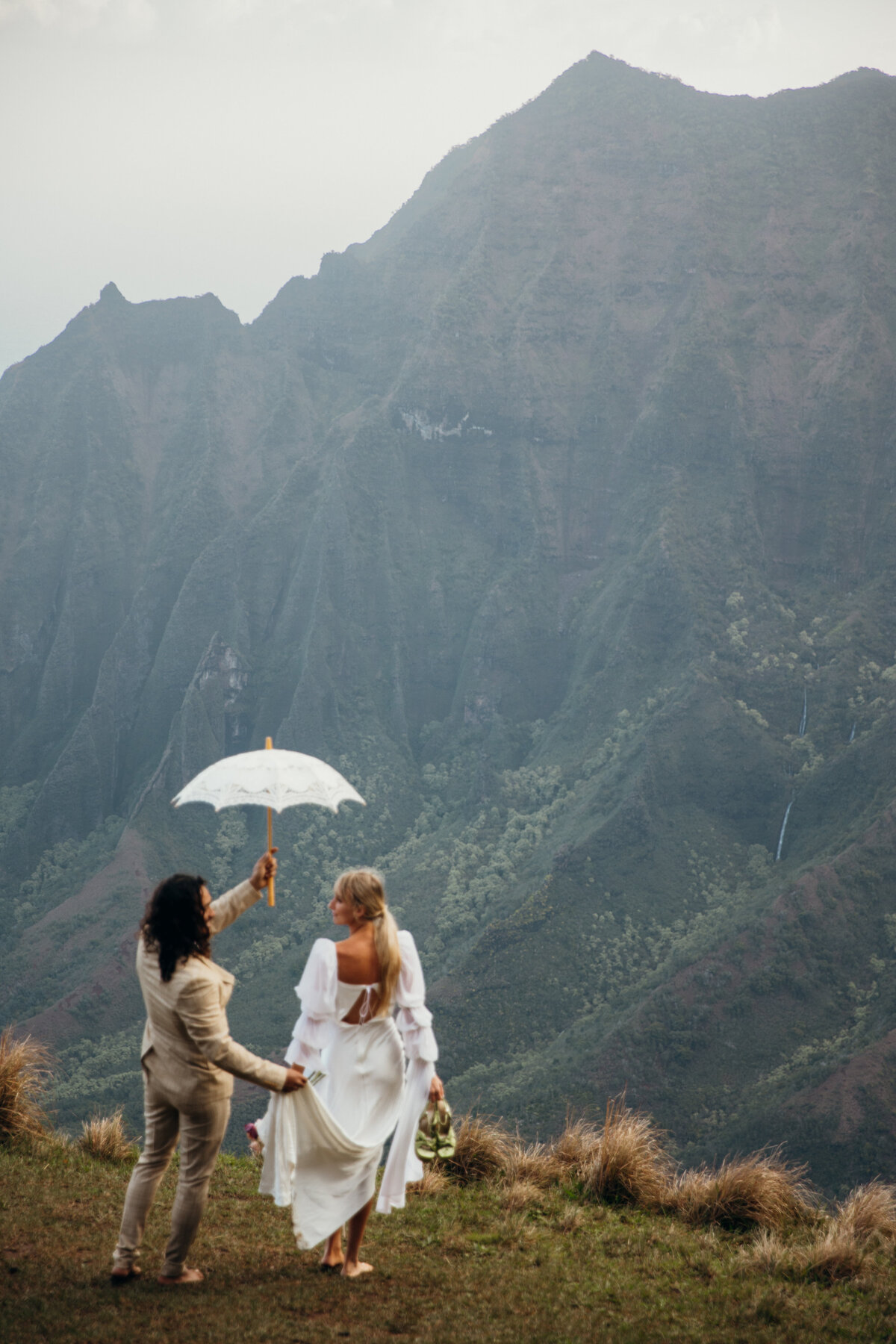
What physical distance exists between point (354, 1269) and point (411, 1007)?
1.46m

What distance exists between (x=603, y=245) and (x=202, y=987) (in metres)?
64.0

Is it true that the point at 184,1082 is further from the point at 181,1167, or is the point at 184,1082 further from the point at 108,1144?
the point at 108,1144

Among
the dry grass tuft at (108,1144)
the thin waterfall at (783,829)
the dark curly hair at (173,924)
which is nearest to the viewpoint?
the dark curly hair at (173,924)

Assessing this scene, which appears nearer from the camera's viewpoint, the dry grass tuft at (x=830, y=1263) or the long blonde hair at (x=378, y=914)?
the long blonde hair at (x=378, y=914)

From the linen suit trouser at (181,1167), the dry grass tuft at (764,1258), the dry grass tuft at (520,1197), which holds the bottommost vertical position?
the dry grass tuft at (520,1197)

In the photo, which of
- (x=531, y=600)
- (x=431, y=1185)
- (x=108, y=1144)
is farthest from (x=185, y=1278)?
(x=531, y=600)

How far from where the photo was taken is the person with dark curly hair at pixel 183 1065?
4.76 metres

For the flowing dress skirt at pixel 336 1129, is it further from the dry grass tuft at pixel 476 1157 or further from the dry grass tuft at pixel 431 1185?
the dry grass tuft at pixel 476 1157

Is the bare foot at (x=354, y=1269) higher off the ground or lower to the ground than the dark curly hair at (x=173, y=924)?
lower

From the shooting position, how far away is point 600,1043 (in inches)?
1172

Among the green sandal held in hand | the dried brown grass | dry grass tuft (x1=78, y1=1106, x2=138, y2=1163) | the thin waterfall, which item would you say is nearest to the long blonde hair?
the green sandal held in hand

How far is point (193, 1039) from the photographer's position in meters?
4.80

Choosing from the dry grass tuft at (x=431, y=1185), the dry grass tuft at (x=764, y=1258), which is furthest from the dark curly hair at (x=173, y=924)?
the dry grass tuft at (x=764, y=1258)

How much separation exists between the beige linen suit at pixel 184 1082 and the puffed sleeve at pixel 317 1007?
371 mm
